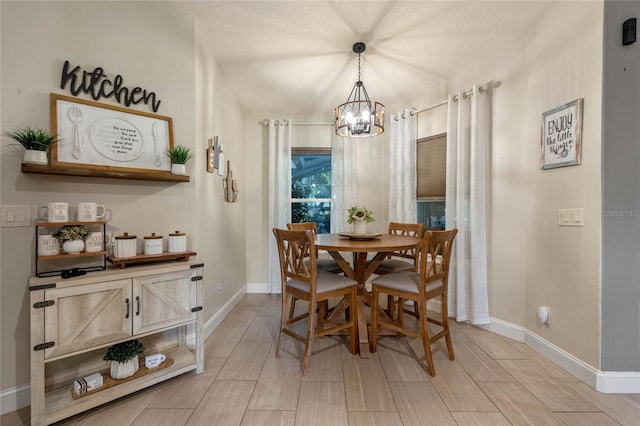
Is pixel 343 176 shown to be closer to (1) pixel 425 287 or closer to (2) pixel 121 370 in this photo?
(1) pixel 425 287

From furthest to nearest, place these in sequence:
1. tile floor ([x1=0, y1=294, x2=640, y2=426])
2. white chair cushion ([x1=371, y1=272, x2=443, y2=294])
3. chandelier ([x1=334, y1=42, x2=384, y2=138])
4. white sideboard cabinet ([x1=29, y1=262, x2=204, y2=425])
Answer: chandelier ([x1=334, y1=42, x2=384, y2=138]) < white chair cushion ([x1=371, y1=272, x2=443, y2=294]) < tile floor ([x1=0, y1=294, x2=640, y2=426]) < white sideboard cabinet ([x1=29, y1=262, x2=204, y2=425])

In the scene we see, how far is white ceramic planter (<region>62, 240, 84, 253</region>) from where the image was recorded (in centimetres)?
145

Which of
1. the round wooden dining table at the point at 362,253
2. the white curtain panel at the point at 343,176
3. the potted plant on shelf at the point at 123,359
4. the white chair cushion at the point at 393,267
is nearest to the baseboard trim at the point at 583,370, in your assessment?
the white chair cushion at the point at 393,267

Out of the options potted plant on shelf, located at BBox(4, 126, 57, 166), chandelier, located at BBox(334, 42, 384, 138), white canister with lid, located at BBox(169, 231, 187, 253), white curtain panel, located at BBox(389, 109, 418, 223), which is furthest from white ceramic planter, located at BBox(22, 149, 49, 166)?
white curtain panel, located at BBox(389, 109, 418, 223)

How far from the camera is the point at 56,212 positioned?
1.44 metres

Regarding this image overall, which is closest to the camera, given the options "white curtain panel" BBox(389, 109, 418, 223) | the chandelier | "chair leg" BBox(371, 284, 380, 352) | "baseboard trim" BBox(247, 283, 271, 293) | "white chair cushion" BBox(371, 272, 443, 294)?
"white chair cushion" BBox(371, 272, 443, 294)

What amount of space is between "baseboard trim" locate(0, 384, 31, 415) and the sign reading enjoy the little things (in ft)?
12.3

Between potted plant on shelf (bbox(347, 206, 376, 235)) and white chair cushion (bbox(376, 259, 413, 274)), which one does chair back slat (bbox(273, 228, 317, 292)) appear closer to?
potted plant on shelf (bbox(347, 206, 376, 235))

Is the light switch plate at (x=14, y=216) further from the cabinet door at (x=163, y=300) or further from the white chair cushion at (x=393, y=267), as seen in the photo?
the white chair cushion at (x=393, y=267)

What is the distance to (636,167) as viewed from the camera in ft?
5.23

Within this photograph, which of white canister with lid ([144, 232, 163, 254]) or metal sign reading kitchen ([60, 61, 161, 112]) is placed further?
white canister with lid ([144, 232, 163, 254])

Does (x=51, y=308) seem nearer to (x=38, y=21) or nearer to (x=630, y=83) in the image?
(x=38, y=21)

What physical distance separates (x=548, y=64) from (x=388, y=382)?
268 cm

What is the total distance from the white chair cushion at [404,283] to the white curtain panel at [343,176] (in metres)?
1.57
